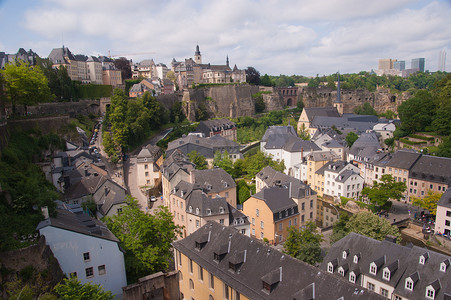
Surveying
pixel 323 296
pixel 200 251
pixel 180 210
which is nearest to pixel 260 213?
pixel 180 210

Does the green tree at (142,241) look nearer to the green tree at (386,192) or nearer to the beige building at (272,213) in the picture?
the beige building at (272,213)

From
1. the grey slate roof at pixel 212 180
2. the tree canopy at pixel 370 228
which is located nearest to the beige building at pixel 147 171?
the grey slate roof at pixel 212 180

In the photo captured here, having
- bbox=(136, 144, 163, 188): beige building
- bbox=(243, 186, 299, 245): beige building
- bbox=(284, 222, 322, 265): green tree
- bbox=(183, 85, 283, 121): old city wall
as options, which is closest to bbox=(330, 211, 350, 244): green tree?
bbox=(284, 222, 322, 265): green tree

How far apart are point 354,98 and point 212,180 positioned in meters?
74.3

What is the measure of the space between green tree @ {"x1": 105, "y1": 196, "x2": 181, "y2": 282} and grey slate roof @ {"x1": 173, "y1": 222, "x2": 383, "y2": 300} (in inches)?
49.7

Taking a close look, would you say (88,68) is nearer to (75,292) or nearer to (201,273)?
(201,273)

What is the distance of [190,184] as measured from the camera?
29828 mm

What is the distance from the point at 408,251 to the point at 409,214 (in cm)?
1808

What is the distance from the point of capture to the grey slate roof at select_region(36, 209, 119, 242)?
1586 centimetres

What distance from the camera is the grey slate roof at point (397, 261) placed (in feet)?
59.1

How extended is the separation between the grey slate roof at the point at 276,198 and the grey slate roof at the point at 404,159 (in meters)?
17.4

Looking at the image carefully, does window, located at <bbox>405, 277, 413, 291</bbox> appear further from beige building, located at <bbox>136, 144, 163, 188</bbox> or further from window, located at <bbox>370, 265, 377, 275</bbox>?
beige building, located at <bbox>136, 144, 163, 188</bbox>

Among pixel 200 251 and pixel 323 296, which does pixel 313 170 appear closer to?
pixel 200 251

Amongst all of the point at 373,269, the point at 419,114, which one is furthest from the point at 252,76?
the point at 373,269
